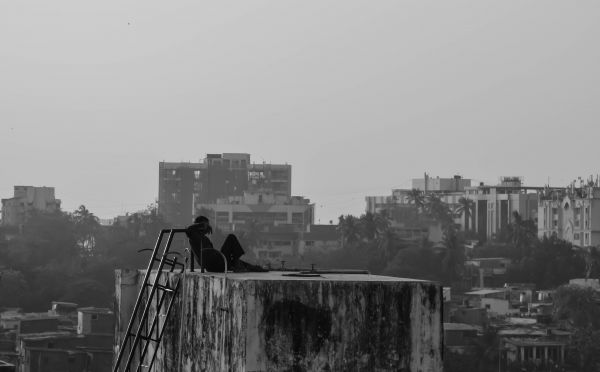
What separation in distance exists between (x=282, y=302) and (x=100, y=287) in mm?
72640

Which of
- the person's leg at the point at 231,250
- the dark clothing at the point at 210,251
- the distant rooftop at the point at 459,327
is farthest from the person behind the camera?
the distant rooftop at the point at 459,327

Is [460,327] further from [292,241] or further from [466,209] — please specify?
[466,209]

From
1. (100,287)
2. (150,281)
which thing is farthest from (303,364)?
(100,287)

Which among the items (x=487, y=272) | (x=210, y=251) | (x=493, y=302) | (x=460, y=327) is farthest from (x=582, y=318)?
(x=210, y=251)

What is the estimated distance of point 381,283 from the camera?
307 inches

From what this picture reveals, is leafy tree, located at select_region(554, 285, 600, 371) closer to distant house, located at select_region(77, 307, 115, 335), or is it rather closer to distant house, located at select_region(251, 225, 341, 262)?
distant house, located at select_region(77, 307, 115, 335)

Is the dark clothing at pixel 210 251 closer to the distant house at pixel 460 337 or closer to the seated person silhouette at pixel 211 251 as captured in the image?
the seated person silhouette at pixel 211 251

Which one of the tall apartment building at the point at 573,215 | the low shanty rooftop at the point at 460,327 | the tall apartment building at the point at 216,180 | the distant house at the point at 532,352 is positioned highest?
the tall apartment building at the point at 216,180

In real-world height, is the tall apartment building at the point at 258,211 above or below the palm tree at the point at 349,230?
above

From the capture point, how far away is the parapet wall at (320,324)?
7527 millimetres

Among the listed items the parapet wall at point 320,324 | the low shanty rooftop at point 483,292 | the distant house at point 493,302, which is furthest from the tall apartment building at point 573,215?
the parapet wall at point 320,324

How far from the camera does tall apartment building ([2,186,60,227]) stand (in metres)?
117

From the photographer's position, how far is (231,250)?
28.7 ft

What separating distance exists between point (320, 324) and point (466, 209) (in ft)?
412
